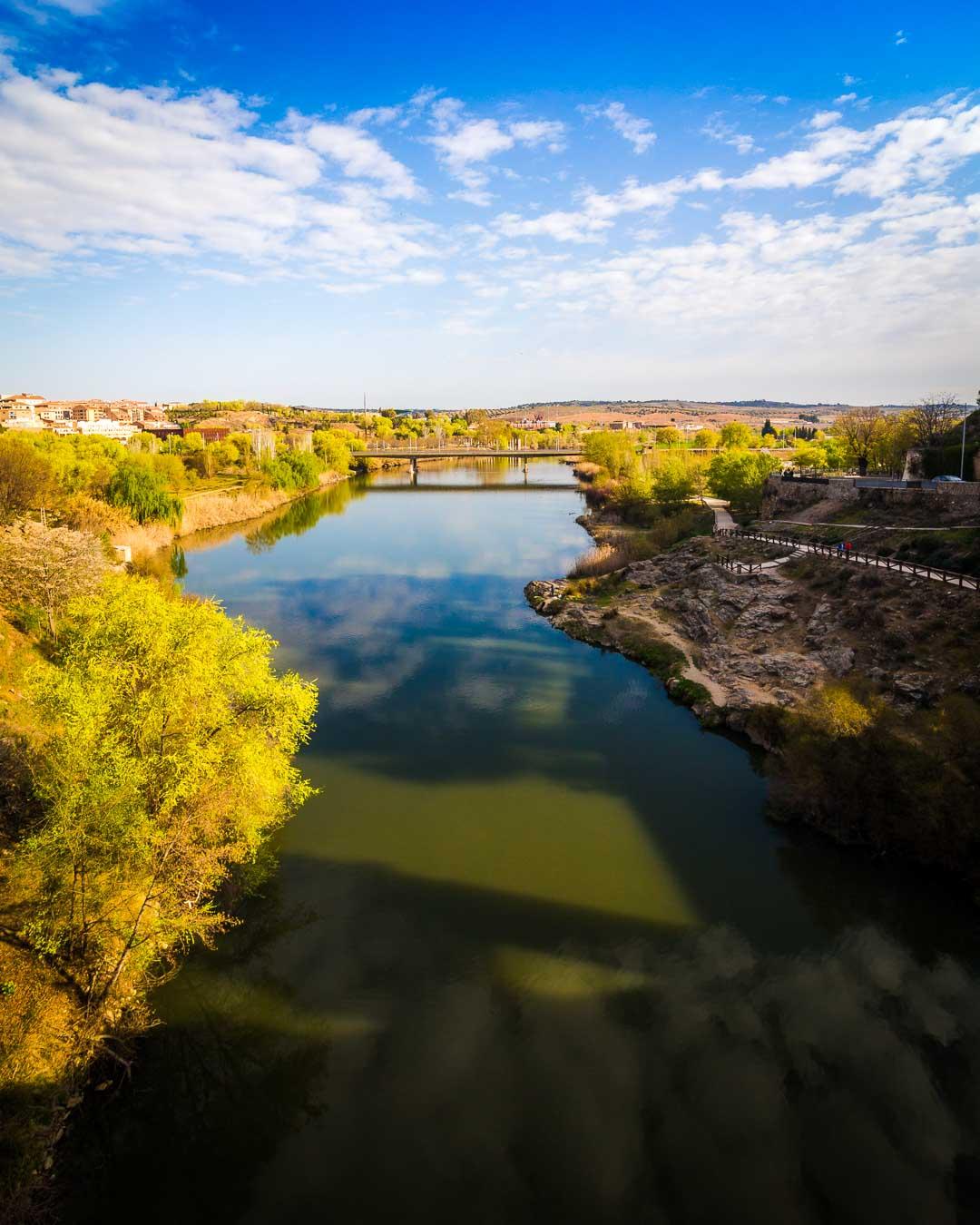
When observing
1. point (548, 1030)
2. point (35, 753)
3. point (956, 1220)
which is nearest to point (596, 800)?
point (548, 1030)

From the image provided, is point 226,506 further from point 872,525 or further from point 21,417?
point 21,417

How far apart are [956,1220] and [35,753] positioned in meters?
17.0

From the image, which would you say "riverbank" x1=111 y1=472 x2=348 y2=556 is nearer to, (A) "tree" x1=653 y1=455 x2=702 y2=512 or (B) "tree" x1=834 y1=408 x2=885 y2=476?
(A) "tree" x1=653 y1=455 x2=702 y2=512

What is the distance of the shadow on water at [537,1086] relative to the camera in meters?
10.0

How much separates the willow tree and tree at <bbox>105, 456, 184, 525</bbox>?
34.3m

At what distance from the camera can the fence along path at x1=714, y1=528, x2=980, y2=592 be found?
84.7 ft

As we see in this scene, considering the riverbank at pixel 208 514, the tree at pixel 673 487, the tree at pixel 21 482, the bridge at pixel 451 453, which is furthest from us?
the bridge at pixel 451 453

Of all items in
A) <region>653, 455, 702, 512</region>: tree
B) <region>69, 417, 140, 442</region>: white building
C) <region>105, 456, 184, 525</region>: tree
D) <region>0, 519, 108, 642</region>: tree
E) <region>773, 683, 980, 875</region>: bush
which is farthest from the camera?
<region>69, 417, 140, 442</region>: white building

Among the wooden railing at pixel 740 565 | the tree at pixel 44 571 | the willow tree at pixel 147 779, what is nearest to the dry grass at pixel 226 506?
the tree at pixel 44 571

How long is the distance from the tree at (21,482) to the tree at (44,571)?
9778 millimetres

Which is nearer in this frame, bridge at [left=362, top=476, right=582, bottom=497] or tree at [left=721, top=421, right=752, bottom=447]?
bridge at [left=362, top=476, right=582, bottom=497]

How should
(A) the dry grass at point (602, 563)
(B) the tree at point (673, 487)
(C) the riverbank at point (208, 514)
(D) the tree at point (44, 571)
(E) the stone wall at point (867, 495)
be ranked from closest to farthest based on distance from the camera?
(D) the tree at point (44, 571) → (E) the stone wall at point (867, 495) → (C) the riverbank at point (208, 514) → (A) the dry grass at point (602, 563) → (B) the tree at point (673, 487)

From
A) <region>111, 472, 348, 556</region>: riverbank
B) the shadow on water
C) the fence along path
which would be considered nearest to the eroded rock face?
the fence along path

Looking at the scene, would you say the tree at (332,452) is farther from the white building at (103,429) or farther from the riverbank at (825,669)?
the riverbank at (825,669)
